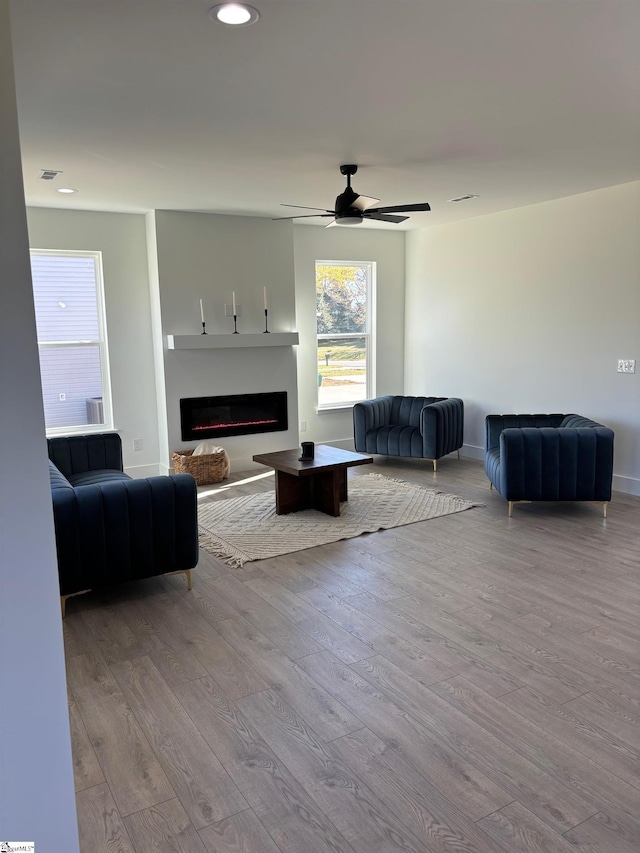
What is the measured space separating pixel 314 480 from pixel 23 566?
398cm

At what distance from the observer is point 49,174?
14.1 feet

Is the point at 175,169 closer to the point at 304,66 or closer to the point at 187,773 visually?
the point at 304,66

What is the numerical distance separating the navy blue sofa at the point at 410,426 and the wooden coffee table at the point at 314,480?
1382mm

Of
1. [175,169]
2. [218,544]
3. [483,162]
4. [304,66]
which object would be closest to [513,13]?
[304,66]

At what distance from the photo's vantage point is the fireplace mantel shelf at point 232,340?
19.2 feet

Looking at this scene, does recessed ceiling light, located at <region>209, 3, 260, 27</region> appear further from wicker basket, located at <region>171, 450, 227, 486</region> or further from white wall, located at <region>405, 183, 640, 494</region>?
wicker basket, located at <region>171, 450, 227, 486</region>

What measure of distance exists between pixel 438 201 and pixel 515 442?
92.4 inches

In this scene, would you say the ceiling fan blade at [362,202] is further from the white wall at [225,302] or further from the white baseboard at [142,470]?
the white baseboard at [142,470]

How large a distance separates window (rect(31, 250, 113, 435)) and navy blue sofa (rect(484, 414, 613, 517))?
151 inches

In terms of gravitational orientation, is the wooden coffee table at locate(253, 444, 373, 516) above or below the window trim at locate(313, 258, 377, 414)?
below

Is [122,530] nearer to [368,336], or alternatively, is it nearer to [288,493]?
[288,493]

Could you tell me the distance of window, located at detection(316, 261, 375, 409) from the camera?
712 centimetres

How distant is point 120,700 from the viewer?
2551mm

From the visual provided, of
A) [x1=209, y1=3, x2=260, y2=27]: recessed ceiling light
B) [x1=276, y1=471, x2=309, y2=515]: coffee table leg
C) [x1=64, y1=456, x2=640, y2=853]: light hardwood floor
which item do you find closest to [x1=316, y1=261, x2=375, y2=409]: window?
[x1=276, y1=471, x2=309, y2=515]: coffee table leg
